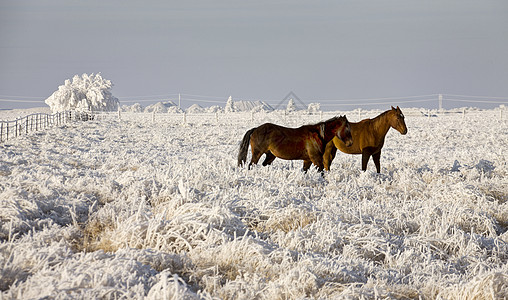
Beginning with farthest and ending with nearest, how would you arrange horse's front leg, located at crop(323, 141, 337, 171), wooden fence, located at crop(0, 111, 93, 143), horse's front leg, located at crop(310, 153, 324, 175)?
1. wooden fence, located at crop(0, 111, 93, 143)
2. horse's front leg, located at crop(323, 141, 337, 171)
3. horse's front leg, located at crop(310, 153, 324, 175)

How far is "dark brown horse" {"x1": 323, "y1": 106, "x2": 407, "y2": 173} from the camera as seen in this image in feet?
34.3

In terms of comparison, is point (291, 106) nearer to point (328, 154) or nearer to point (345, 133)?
point (328, 154)

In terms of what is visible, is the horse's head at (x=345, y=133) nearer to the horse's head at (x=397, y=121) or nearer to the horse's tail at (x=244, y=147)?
the horse's head at (x=397, y=121)

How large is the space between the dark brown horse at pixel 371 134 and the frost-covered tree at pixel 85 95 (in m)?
49.9

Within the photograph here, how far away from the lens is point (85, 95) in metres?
58.2

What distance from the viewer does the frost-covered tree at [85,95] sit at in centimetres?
5672

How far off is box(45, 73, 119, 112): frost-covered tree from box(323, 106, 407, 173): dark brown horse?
164 feet

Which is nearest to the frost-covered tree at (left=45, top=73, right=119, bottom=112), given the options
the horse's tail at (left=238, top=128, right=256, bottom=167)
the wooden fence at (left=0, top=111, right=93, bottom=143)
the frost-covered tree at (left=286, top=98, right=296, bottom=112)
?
the wooden fence at (left=0, top=111, right=93, bottom=143)

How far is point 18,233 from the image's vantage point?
4.75 metres

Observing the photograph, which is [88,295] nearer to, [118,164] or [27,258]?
[27,258]

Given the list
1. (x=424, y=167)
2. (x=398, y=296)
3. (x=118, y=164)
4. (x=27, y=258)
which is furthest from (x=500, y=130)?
(x=27, y=258)

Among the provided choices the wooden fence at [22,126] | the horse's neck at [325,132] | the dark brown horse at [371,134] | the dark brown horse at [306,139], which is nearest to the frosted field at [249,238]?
the dark brown horse at [306,139]

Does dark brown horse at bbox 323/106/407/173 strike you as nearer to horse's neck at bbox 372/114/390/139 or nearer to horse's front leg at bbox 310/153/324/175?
horse's neck at bbox 372/114/390/139

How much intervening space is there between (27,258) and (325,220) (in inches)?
137
